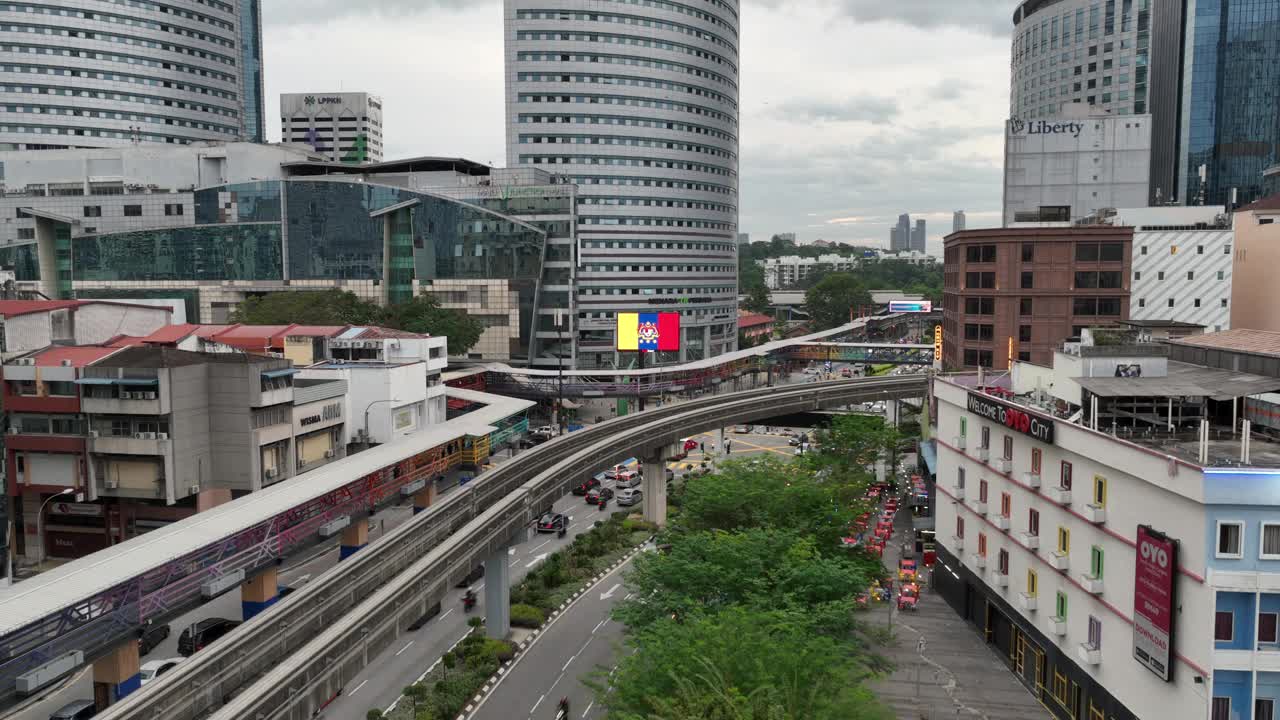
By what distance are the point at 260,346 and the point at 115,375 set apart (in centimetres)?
2772

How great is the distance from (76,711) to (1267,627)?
147 ft

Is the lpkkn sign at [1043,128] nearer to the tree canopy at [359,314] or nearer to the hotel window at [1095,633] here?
the tree canopy at [359,314]

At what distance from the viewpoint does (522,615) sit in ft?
173

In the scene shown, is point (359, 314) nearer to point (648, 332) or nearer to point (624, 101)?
point (648, 332)

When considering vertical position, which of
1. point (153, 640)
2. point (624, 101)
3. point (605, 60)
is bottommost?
point (153, 640)

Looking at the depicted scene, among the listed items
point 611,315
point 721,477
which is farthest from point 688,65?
point 721,477

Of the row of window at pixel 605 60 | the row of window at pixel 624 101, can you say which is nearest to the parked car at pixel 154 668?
the row of window at pixel 624 101

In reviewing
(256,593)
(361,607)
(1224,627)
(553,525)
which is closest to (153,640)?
(256,593)

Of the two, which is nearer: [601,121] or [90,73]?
[601,121]

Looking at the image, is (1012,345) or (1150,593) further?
(1012,345)

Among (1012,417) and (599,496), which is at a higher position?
(1012,417)

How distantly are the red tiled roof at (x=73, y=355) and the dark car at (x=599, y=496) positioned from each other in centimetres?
3838

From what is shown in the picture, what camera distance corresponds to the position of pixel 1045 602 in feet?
133

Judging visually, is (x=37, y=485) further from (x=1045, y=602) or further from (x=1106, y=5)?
(x=1106, y=5)
